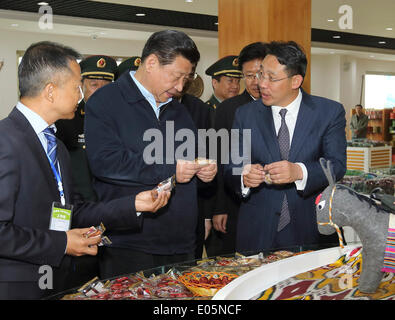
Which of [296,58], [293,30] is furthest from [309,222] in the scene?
[293,30]

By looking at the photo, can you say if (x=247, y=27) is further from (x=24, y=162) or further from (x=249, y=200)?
(x=24, y=162)

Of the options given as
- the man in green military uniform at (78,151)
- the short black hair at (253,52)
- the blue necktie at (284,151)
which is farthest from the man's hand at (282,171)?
the man in green military uniform at (78,151)

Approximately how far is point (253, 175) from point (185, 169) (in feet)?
1.17

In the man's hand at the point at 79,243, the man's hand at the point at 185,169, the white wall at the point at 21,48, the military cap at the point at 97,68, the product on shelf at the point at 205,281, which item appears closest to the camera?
the product on shelf at the point at 205,281

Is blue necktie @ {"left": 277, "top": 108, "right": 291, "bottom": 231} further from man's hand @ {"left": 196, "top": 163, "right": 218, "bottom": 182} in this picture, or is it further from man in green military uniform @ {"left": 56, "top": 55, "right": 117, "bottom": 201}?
man in green military uniform @ {"left": 56, "top": 55, "right": 117, "bottom": 201}

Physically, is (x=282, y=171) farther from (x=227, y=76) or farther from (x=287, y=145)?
(x=227, y=76)

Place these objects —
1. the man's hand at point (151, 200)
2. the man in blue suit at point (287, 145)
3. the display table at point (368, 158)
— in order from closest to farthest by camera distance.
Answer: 1. the man's hand at point (151, 200)
2. the man in blue suit at point (287, 145)
3. the display table at point (368, 158)

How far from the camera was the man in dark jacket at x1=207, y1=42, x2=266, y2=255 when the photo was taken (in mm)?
3086

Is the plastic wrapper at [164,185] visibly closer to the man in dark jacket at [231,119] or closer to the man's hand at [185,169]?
the man's hand at [185,169]

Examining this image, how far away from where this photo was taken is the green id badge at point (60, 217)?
1.62 metres

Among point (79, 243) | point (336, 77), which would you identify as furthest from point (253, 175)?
point (336, 77)

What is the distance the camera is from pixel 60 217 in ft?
5.37

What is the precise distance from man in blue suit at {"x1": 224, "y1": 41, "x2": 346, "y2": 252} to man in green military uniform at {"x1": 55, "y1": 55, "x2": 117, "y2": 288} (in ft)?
3.35
